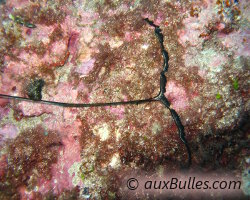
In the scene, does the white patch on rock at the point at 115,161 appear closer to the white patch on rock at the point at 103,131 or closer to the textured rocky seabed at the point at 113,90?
the textured rocky seabed at the point at 113,90

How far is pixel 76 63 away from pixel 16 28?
1095 millimetres

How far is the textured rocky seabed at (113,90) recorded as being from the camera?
251cm

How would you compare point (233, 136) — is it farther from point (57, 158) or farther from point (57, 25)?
point (57, 25)

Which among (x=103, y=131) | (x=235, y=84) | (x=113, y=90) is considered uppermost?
(x=235, y=84)

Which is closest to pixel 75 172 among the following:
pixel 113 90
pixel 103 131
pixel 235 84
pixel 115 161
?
pixel 115 161

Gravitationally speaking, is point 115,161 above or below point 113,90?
below

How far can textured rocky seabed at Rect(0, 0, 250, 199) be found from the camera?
2510mm

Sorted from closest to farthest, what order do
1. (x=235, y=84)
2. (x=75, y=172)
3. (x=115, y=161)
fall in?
(x=235, y=84) < (x=115, y=161) < (x=75, y=172)

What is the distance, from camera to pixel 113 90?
2734 millimetres

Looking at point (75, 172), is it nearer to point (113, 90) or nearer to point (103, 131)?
point (103, 131)

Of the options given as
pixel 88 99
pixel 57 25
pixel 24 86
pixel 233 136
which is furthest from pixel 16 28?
pixel 233 136

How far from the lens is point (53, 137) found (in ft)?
9.57

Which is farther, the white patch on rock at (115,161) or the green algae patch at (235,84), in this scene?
the white patch on rock at (115,161)

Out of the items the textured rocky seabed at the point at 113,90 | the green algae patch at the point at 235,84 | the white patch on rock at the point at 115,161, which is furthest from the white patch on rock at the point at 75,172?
the green algae patch at the point at 235,84
